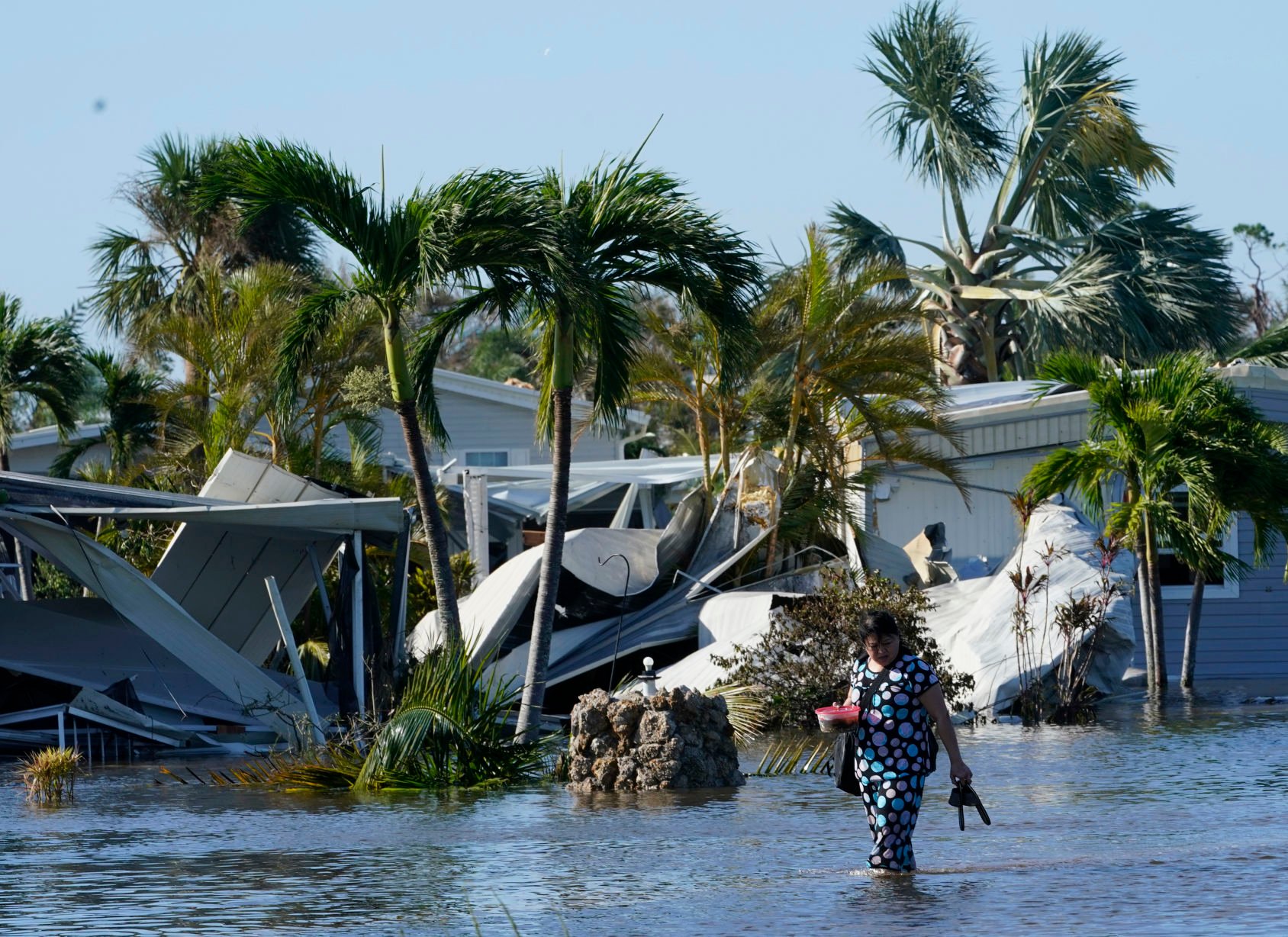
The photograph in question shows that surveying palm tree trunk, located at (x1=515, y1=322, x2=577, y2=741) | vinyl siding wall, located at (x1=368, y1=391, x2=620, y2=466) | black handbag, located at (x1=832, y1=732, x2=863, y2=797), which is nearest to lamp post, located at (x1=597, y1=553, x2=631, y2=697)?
palm tree trunk, located at (x1=515, y1=322, x2=577, y2=741)

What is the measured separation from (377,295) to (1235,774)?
706 cm

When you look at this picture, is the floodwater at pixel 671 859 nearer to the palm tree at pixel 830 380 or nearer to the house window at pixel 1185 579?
the palm tree at pixel 830 380

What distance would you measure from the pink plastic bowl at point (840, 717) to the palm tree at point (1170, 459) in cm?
998

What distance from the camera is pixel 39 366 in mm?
24375

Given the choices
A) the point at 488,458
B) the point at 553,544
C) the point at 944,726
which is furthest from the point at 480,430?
the point at 944,726

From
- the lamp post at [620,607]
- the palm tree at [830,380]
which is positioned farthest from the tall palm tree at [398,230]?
the palm tree at [830,380]

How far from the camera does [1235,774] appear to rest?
11.6 meters

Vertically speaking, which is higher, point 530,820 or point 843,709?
point 843,709

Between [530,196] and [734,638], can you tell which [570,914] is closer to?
[530,196]

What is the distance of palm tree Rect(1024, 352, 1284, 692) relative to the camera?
17656mm

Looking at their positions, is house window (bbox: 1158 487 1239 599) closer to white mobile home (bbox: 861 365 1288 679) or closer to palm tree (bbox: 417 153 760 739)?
white mobile home (bbox: 861 365 1288 679)

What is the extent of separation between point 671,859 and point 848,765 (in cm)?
114

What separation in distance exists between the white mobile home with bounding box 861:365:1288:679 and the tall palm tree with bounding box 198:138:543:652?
8.67 m

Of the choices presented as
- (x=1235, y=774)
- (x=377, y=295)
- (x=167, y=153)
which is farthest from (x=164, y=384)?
(x=1235, y=774)
